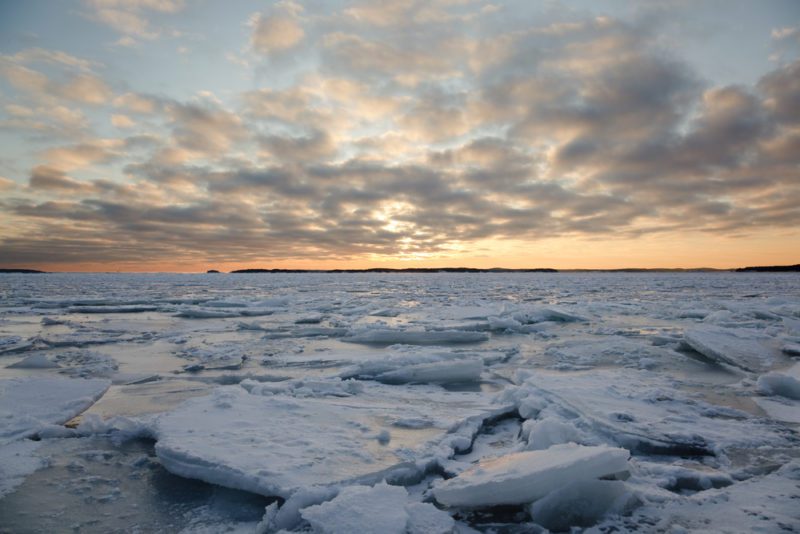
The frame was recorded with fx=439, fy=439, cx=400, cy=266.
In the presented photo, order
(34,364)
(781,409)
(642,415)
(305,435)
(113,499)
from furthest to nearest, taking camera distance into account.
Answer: (34,364) < (781,409) < (642,415) < (305,435) < (113,499)

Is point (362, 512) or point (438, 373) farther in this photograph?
point (438, 373)

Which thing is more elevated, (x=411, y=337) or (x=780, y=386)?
(x=780, y=386)

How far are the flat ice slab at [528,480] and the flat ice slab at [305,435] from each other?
50 cm

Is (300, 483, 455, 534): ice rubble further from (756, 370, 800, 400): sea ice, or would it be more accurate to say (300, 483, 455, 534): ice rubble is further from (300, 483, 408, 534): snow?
(756, 370, 800, 400): sea ice

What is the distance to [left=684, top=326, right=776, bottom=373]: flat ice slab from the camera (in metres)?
6.44

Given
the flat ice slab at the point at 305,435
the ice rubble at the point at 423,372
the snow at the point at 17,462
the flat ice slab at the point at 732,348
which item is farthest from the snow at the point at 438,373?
the flat ice slab at the point at 732,348

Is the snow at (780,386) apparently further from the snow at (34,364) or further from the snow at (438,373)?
the snow at (34,364)

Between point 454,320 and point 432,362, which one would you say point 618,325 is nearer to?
point 454,320

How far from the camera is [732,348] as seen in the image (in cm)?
713

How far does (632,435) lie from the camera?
350cm

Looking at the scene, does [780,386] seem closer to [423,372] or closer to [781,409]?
[781,409]

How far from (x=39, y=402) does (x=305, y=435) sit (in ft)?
9.09

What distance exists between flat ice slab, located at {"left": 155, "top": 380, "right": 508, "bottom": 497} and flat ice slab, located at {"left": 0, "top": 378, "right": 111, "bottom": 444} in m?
1.03

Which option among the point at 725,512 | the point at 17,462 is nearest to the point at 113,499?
the point at 17,462
